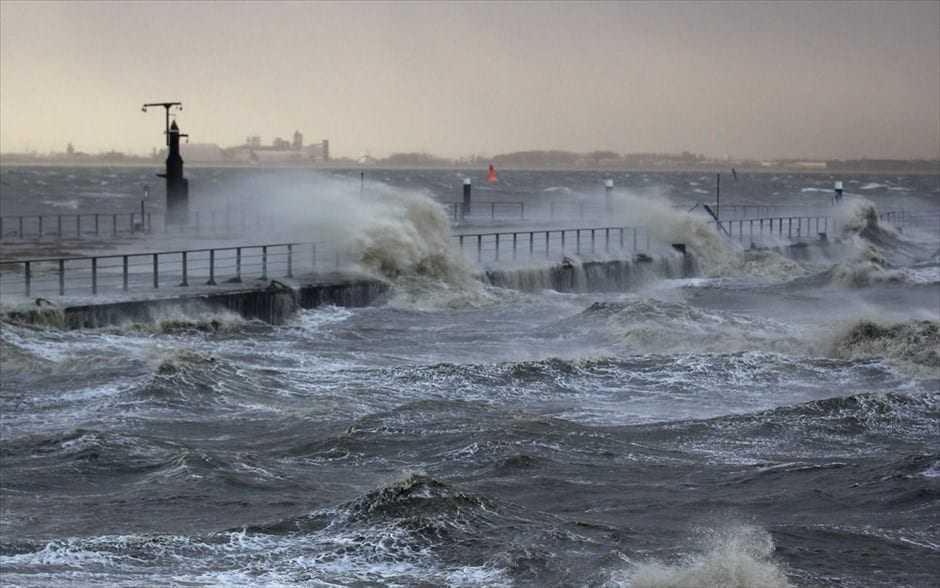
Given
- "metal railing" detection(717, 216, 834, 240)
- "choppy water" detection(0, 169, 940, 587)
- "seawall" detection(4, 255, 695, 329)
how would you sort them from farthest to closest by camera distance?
"metal railing" detection(717, 216, 834, 240)
"seawall" detection(4, 255, 695, 329)
"choppy water" detection(0, 169, 940, 587)

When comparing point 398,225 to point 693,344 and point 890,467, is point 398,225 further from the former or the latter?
point 890,467

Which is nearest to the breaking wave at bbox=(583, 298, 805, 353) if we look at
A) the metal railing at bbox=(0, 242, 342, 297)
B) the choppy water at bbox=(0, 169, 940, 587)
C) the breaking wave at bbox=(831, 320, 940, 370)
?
the choppy water at bbox=(0, 169, 940, 587)

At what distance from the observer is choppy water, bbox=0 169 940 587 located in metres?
9.37

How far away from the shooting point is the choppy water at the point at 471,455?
9367 mm

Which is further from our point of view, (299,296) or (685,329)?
(299,296)

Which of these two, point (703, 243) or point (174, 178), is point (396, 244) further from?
point (703, 243)

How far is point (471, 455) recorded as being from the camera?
41.8 feet

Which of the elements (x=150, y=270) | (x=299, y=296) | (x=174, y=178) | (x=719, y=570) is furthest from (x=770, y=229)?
(x=719, y=570)

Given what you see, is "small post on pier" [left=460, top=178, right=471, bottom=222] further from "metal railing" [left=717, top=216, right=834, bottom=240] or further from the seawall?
the seawall

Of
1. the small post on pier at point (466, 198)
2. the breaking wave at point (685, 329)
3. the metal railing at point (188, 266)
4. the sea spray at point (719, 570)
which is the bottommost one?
the breaking wave at point (685, 329)

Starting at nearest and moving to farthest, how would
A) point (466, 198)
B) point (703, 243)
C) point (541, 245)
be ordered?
point (541, 245)
point (703, 243)
point (466, 198)

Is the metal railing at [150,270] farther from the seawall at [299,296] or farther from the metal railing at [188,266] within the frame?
the seawall at [299,296]

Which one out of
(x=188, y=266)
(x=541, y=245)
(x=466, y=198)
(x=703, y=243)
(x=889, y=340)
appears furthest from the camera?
(x=466, y=198)

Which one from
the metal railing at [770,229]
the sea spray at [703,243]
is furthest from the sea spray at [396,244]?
the metal railing at [770,229]
